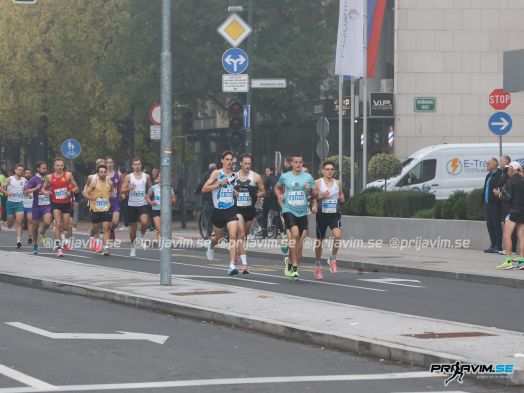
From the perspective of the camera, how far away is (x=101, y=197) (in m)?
24.3

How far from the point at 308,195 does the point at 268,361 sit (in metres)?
8.88

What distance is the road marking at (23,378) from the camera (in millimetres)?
9156

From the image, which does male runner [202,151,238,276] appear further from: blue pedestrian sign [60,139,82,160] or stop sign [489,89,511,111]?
blue pedestrian sign [60,139,82,160]

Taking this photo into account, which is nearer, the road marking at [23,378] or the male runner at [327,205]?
the road marking at [23,378]

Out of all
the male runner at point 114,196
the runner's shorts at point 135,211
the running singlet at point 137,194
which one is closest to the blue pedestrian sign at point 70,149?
the male runner at point 114,196

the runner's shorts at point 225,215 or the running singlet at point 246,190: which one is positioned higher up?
the running singlet at point 246,190

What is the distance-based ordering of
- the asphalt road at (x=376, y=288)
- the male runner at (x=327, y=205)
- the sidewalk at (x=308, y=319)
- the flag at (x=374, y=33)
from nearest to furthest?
1. the sidewalk at (x=308, y=319)
2. the asphalt road at (x=376, y=288)
3. the male runner at (x=327, y=205)
4. the flag at (x=374, y=33)

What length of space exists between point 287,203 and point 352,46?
1810 cm

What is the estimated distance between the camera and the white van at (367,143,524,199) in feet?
117

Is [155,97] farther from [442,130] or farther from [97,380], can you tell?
A: [97,380]

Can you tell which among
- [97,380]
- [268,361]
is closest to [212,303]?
[268,361]

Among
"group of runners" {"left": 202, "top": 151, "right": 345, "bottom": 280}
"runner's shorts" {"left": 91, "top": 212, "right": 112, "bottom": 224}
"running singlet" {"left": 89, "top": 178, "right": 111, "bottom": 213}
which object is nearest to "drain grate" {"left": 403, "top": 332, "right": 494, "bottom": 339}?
"group of runners" {"left": 202, "top": 151, "right": 345, "bottom": 280}

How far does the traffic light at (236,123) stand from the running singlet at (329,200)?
7.05m

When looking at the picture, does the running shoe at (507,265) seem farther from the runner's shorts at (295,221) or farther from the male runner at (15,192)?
the male runner at (15,192)
